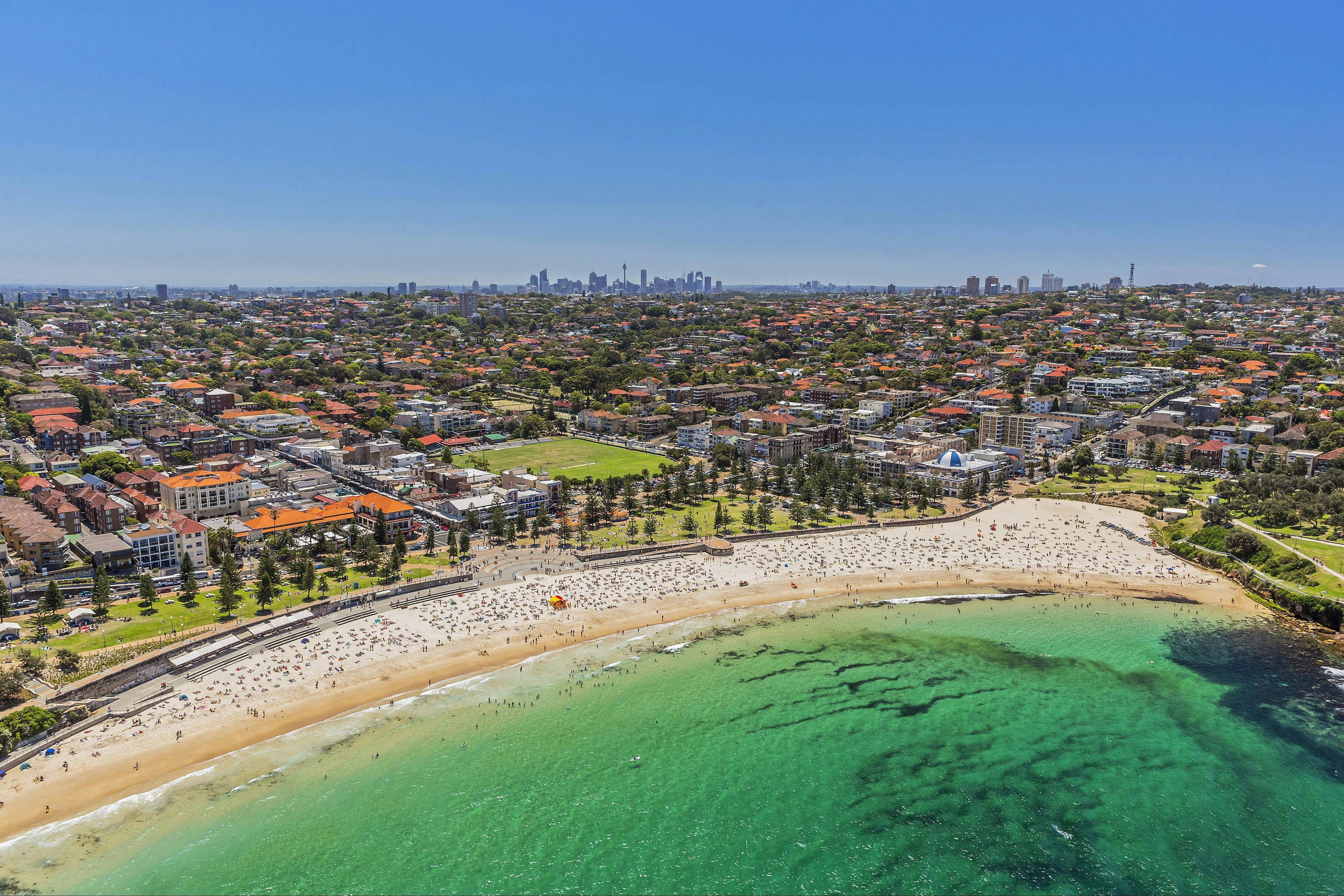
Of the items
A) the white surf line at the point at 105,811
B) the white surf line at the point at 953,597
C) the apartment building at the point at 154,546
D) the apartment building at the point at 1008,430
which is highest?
the apartment building at the point at 1008,430

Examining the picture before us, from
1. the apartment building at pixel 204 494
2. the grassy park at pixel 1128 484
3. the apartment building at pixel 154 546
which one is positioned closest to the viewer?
the apartment building at pixel 154 546

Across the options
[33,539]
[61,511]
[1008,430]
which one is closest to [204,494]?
[61,511]

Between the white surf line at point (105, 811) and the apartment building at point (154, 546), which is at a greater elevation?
the apartment building at point (154, 546)

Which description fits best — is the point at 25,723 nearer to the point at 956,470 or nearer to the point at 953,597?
the point at 953,597

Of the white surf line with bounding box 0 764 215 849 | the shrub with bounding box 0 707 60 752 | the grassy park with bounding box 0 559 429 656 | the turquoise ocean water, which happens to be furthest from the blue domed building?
the shrub with bounding box 0 707 60 752

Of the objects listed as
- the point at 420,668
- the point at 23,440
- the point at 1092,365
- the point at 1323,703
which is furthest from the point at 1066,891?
the point at 1092,365

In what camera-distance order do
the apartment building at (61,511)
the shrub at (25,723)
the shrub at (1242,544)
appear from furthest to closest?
the shrub at (1242,544) → the apartment building at (61,511) → the shrub at (25,723)

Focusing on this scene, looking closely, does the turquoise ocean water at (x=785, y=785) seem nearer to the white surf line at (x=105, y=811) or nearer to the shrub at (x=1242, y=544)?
the white surf line at (x=105, y=811)

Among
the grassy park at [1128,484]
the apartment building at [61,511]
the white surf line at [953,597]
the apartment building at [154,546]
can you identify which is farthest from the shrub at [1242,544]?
the apartment building at [61,511]
